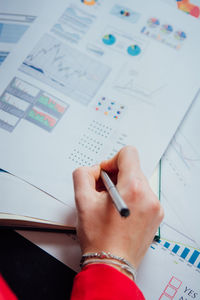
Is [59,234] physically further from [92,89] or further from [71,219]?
[92,89]

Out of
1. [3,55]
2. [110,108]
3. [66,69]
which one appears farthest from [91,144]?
[3,55]

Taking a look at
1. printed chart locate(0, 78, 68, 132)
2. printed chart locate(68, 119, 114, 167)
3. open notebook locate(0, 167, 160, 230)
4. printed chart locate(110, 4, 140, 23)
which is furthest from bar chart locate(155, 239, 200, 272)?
printed chart locate(110, 4, 140, 23)

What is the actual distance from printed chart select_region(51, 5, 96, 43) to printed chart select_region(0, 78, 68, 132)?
0.55 ft

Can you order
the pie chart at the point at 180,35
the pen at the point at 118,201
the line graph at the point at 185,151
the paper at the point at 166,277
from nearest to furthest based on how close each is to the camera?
the pen at the point at 118,201 → the paper at the point at 166,277 → the line graph at the point at 185,151 → the pie chart at the point at 180,35

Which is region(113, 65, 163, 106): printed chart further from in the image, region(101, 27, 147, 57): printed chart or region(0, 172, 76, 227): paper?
region(0, 172, 76, 227): paper

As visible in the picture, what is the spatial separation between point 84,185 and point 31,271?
233mm

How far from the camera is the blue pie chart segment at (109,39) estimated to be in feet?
2.42

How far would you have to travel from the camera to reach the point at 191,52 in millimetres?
721

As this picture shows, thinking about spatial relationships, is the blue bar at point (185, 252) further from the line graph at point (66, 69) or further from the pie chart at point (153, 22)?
the pie chart at point (153, 22)

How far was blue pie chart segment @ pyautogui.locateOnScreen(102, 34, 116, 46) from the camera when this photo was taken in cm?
74

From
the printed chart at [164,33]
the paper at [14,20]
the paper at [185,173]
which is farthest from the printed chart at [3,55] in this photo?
the paper at [185,173]

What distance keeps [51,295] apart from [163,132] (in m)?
0.41

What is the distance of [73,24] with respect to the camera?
0.76 m

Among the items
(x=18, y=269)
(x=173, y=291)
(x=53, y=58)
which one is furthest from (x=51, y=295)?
(x=53, y=58)
